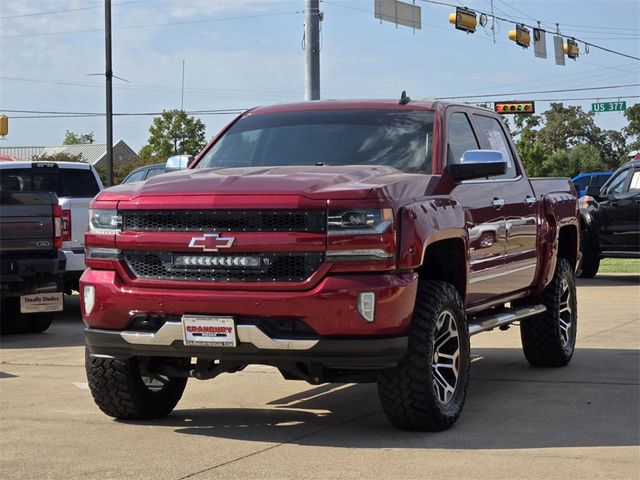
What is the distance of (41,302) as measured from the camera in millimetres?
11766

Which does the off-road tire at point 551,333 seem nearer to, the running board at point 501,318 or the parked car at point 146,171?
the running board at point 501,318

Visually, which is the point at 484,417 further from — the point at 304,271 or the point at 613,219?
the point at 613,219

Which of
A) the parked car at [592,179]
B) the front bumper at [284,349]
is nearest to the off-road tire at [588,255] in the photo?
the front bumper at [284,349]

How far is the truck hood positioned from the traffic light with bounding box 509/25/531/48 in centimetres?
3021

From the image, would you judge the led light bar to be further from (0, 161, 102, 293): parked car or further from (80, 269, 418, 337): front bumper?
(0, 161, 102, 293): parked car

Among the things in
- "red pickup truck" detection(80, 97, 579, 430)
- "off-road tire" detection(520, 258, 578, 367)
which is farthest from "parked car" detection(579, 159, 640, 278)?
"red pickup truck" detection(80, 97, 579, 430)

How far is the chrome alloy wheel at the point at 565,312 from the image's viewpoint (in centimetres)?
959

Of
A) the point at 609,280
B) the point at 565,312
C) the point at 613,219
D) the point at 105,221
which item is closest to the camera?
the point at 105,221

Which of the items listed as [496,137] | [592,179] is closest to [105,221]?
[496,137]

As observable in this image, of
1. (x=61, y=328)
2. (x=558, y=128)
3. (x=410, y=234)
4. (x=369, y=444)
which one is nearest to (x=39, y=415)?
(x=369, y=444)

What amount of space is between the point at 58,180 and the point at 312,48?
26.9 feet

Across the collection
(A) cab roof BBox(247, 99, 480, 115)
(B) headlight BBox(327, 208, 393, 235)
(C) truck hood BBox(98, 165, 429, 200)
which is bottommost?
(B) headlight BBox(327, 208, 393, 235)

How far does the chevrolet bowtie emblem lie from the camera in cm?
620

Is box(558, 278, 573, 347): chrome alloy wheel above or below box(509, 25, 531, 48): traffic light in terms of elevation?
below
